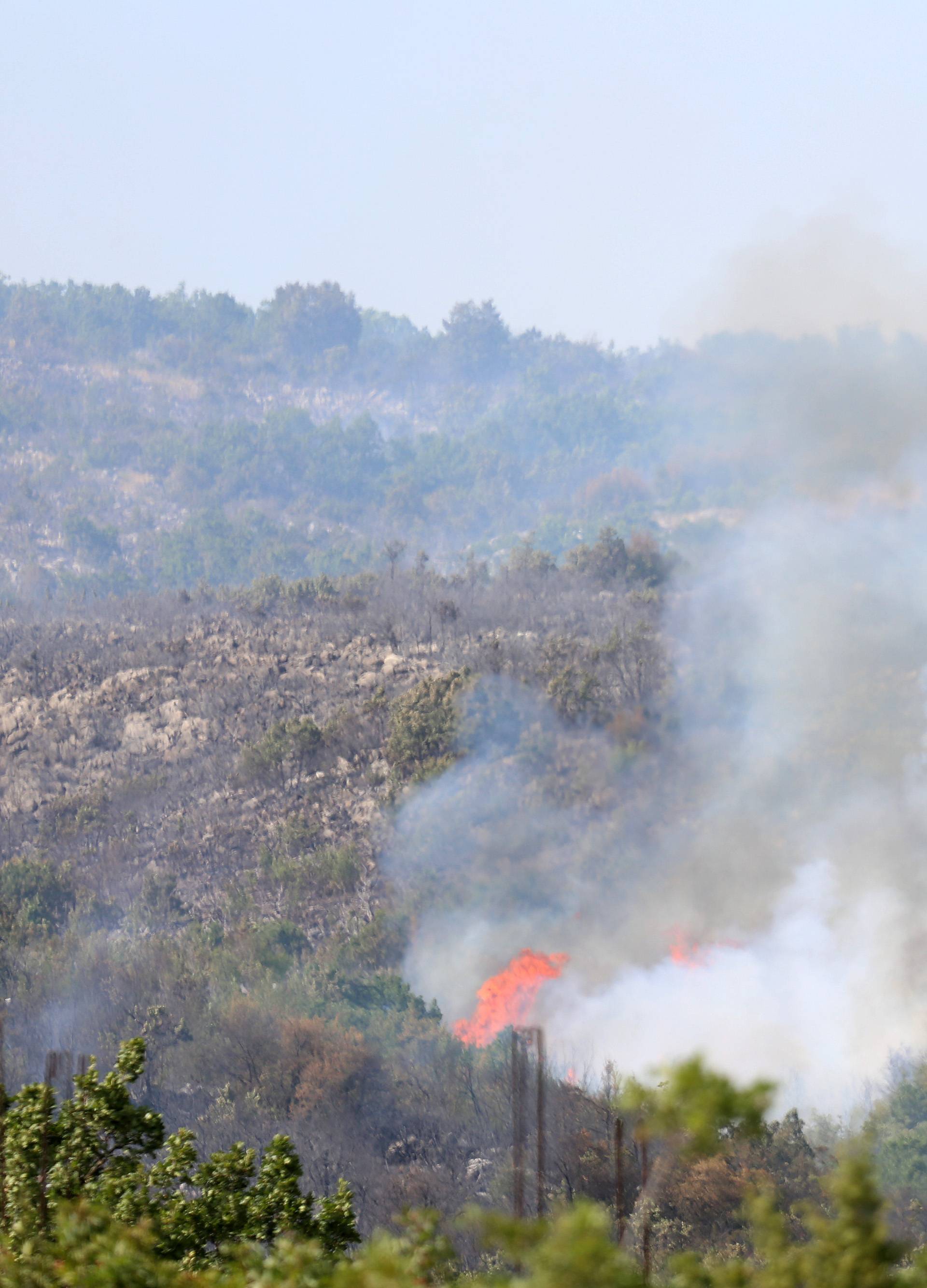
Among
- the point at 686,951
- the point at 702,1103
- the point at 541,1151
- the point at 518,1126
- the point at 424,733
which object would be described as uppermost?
the point at 424,733

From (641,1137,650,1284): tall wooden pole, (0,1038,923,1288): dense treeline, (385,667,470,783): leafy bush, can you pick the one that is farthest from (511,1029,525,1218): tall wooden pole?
(385,667,470,783): leafy bush

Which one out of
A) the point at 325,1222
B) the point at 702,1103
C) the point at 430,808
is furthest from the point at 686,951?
A: the point at 702,1103

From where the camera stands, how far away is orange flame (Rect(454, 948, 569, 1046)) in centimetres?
2750

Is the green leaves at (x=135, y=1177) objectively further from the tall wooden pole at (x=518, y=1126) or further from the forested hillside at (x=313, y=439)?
the forested hillside at (x=313, y=439)

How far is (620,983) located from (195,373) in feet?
267

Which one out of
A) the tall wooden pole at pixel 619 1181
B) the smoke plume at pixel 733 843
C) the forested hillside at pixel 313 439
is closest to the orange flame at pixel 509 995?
the smoke plume at pixel 733 843

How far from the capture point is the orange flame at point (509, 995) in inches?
1083

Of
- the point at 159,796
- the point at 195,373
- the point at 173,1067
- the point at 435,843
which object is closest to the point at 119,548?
the point at 195,373

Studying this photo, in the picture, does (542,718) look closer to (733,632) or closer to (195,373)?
(733,632)

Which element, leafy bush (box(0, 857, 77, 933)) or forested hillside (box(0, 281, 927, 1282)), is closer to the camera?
forested hillside (box(0, 281, 927, 1282))

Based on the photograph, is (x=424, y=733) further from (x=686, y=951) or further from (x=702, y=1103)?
(x=702, y=1103)

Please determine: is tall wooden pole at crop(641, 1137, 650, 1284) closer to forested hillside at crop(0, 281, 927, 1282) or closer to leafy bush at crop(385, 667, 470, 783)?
forested hillside at crop(0, 281, 927, 1282)

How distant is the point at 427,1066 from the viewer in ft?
82.3

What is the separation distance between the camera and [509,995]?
93.1ft
